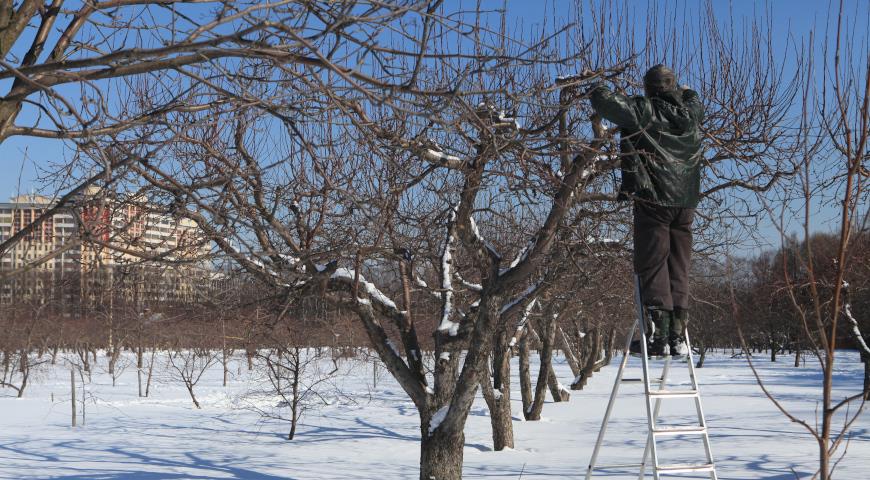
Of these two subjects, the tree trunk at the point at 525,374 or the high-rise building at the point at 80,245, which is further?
the tree trunk at the point at 525,374

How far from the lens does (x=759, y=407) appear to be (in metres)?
23.6

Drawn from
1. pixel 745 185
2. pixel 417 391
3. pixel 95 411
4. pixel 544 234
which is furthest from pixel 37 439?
pixel 745 185

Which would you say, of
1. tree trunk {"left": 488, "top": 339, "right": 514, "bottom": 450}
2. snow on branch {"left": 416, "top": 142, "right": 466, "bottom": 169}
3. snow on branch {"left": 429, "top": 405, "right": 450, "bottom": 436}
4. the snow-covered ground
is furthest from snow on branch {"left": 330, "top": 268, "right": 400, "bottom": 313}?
tree trunk {"left": 488, "top": 339, "right": 514, "bottom": 450}

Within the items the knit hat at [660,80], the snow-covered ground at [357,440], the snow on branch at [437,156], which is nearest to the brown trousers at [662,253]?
the knit hat at [660,80]

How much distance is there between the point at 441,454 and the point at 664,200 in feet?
17.7

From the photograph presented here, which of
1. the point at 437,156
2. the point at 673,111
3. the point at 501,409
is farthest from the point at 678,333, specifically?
the point at 501,409

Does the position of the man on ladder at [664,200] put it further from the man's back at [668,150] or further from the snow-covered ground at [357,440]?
the snow-covered ground at [357,440]

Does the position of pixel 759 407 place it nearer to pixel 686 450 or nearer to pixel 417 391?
pixel 686 450

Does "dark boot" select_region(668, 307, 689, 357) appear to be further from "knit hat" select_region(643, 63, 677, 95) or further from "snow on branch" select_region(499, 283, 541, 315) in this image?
"snow on branch" select_region(499, 283, 541, 315)

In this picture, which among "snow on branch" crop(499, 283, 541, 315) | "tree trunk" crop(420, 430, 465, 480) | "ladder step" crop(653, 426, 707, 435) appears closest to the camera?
"ladder step" crop(653, 426, 707, 435)

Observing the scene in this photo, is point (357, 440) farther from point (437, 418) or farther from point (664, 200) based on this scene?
point (664, 200)

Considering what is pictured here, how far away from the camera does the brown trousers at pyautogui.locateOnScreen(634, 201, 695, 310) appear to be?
513cm

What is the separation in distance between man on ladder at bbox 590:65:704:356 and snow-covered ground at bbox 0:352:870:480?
374cm

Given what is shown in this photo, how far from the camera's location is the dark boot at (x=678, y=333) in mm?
5320
